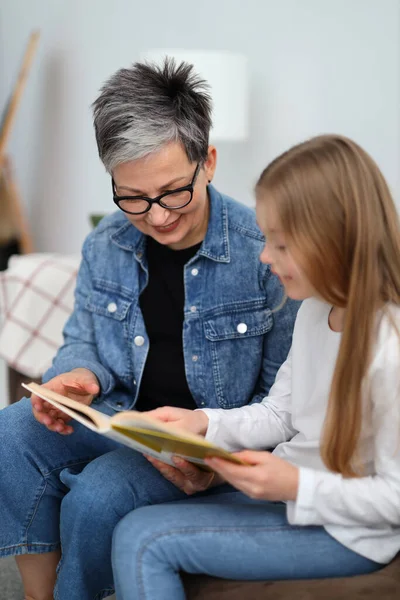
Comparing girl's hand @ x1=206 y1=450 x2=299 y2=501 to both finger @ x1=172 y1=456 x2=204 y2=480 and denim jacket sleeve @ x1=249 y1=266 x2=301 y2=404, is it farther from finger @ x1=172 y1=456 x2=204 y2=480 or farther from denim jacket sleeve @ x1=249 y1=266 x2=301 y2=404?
denim jacket sleeve @ x1=249 y1=266 x2=301 y2=404

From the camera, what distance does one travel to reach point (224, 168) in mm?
3084

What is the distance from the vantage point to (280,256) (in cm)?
117

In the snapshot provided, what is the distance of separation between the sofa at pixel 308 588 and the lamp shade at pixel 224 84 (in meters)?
1.69

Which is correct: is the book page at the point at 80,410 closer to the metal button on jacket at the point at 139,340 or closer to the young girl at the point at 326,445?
the young girl at the point at 326,445

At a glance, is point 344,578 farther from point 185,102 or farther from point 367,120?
point 367,120

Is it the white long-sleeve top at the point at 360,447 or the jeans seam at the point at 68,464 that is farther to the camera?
the jeans seam at the point at 68,464

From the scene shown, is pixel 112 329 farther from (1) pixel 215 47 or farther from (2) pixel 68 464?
(1) pixel 215 47

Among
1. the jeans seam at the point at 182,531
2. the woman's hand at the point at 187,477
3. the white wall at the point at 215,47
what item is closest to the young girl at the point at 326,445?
the jeans seam at the point at 182,531

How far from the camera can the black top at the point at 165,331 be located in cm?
162

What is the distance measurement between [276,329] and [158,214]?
336mm

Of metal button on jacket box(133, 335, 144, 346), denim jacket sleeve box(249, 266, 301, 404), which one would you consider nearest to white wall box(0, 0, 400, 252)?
denim jacket sleeve box(249, 266, 301, 404)

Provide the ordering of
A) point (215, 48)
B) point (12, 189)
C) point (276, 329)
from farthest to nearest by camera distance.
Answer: point (12, 189), point (215, 48), point (276, 329)

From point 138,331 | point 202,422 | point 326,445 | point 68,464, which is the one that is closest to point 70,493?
point 68,464

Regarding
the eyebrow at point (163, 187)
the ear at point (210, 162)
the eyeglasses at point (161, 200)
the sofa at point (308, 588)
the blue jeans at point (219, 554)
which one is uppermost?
the ear at point (210, 162)
